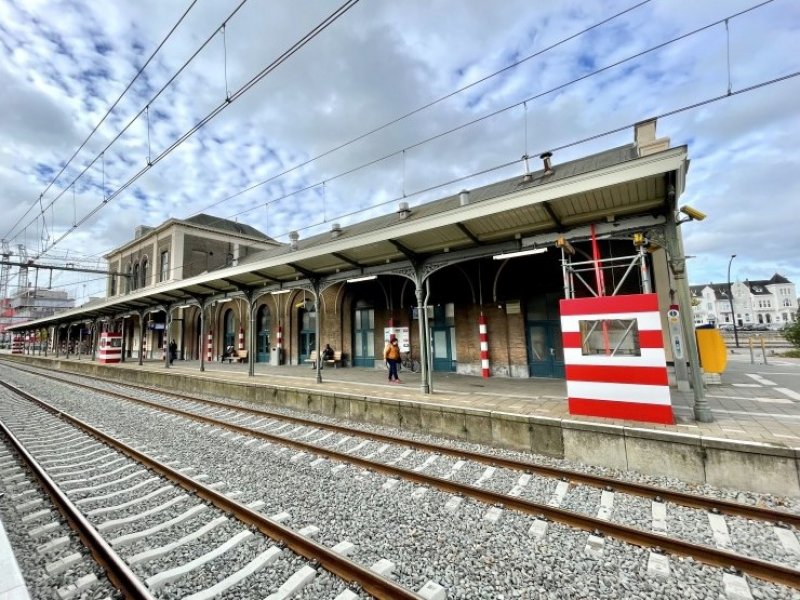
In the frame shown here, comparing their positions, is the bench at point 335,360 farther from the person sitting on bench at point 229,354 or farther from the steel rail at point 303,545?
the steel rail at point 303,545

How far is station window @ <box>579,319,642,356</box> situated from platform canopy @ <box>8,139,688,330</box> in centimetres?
192

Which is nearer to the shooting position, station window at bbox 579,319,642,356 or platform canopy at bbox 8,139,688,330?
platform canopy at bbox 8,139,688,330

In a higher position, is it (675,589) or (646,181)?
(646,181)

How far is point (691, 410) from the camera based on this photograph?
6.86 m

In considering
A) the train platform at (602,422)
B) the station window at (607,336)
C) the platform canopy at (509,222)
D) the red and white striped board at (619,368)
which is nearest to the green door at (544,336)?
the train platform at (602,422)

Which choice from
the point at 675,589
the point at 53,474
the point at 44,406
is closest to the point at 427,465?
the point at 675,589

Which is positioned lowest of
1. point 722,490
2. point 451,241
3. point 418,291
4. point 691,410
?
point 722,490

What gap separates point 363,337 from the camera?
18.4 metres

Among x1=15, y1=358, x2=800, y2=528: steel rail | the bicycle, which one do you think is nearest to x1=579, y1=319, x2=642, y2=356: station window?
x1=15, y1=358, x2=800, y2=528: steel rail

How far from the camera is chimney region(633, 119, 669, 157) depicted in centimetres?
1086

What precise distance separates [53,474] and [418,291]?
7.70 m

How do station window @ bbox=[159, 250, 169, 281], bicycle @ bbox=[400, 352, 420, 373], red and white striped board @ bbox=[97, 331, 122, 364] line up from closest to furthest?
bicycle @ bbox=[400, 352, 420, 373] → red and white striped board @ bbox=[97, 331, 122, 364] → station window @ bbox=[159, 250, 169, 281]

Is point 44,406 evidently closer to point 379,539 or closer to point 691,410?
point 379,539

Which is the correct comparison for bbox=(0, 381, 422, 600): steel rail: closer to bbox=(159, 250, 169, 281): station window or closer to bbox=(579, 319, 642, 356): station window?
bbox=(579, 319, 642, 356): station window
